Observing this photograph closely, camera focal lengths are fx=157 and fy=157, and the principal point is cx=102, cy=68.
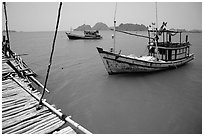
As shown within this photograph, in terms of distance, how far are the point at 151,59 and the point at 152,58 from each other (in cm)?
28

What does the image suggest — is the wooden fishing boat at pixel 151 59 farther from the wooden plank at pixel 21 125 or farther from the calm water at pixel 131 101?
the wooden plank at pixel 21 125

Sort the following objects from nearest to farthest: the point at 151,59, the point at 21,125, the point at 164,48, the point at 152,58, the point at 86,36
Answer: the point at 21,125, the point at 151,59, the point at 152,58, the point at 164,48, the point at 86,36

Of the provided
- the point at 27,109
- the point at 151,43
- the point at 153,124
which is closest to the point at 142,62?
the point at 151,43

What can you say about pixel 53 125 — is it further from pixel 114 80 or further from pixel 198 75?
pixel 198 75

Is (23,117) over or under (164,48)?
under

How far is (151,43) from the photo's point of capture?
54.5 ft

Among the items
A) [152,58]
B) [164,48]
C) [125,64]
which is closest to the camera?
[125,64]

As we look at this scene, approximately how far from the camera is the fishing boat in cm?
1320

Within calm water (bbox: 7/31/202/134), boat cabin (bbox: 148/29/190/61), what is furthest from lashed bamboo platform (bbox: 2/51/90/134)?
boat cabin (bbox: 148/29/190/61)

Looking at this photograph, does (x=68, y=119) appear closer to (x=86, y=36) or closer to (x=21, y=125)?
(x=21, y=125)

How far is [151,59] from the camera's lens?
1498 centimetres

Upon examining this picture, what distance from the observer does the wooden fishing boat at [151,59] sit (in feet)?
43.2

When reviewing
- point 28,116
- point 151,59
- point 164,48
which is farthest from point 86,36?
point 28,116

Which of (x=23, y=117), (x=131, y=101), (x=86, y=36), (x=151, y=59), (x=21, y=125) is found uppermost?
(x=86, y=36)
